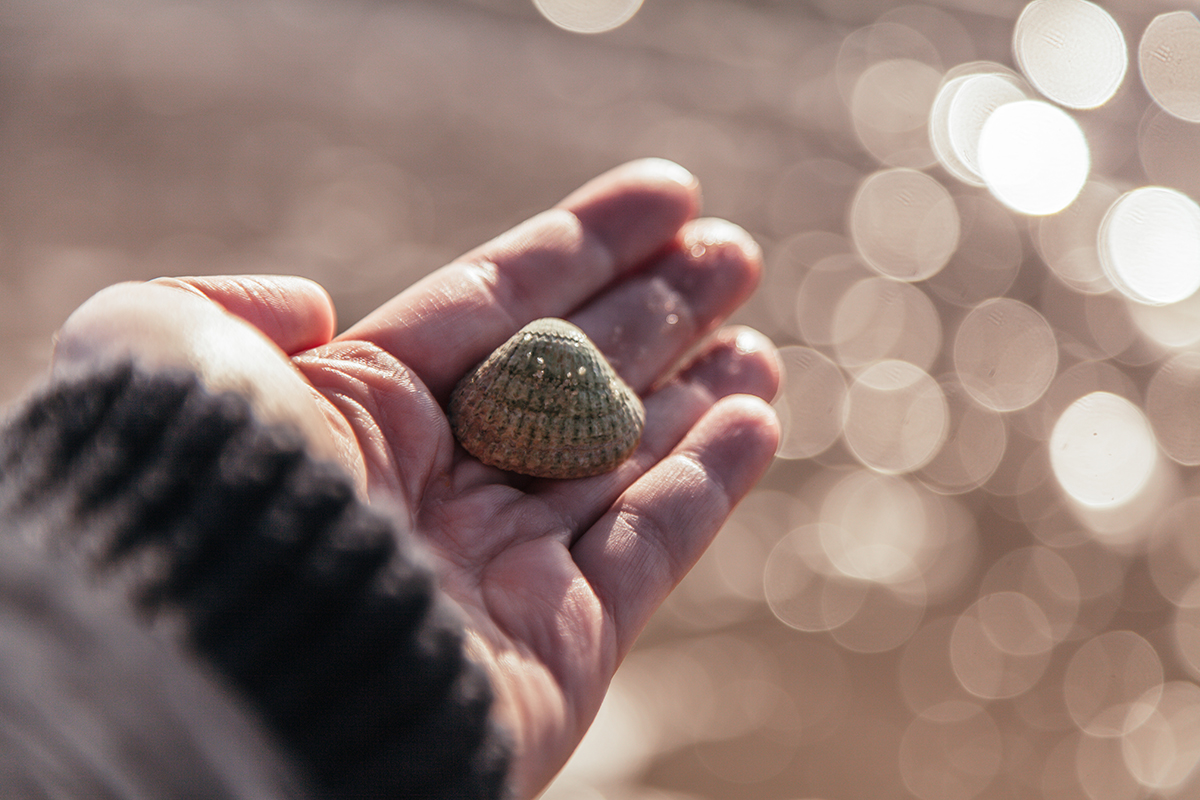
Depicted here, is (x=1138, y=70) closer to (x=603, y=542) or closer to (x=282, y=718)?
(x=603, y=542)

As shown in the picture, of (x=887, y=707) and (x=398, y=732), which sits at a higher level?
(x=398, y=732)

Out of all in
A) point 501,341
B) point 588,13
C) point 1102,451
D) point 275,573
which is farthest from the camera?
point 588,13

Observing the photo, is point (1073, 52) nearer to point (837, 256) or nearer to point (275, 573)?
point (837, 256)

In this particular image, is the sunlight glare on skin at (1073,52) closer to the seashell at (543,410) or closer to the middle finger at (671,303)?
the middle finger at (671,303)

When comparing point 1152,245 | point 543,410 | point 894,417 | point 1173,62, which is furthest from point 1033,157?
point 543,410

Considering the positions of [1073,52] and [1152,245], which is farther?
[1073,52]

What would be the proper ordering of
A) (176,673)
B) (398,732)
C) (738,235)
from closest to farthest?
1. (176,673)
2. (398,732)
3. (738,235)

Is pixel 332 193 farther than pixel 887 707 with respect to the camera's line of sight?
Yes

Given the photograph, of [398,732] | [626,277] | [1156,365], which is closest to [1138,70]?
[1156,365]
